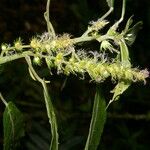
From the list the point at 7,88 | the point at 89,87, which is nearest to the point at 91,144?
Answer: the point at 7,88

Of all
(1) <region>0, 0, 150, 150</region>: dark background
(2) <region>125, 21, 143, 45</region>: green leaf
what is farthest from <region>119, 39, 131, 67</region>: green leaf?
(1) <region>0, 0, 150, 150</region>: dark background

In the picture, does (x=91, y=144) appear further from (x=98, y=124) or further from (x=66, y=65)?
(x=66, y=65)

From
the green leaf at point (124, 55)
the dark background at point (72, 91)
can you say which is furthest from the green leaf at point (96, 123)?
the dark background at point (72, 91)

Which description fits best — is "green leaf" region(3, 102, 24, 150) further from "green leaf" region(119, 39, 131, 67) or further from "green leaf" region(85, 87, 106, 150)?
"green leaf" region(119, 39, 131, 67)

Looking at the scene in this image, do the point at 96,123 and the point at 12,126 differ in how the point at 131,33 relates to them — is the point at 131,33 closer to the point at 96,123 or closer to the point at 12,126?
the point at 96,123

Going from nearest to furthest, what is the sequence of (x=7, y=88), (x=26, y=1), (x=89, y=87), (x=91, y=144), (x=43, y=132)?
(x=91, y=144) < (x=43, y=132) < (x=7, y=88) < (x=89, y=87) < (x=26, y=1)

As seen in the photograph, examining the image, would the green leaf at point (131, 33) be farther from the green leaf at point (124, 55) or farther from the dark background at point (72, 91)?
the dark background at point (72, 91)
